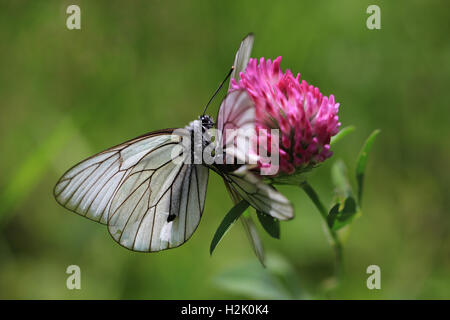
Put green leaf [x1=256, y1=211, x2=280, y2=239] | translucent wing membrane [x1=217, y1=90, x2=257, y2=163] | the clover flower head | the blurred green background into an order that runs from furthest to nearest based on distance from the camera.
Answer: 1. the blurred green background
2. green leaf [x1=256, y1=211, x2=280, y2=239]
3. the clover flower head
4. translucent wing membrane [x1=217, y1=90, x2=257, y2=163]

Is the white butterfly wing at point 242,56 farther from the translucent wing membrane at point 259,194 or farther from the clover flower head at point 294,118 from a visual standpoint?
the translucent wing membrane at point 259,194

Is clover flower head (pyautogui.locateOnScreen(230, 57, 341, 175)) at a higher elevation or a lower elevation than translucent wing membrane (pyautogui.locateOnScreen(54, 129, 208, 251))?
higher

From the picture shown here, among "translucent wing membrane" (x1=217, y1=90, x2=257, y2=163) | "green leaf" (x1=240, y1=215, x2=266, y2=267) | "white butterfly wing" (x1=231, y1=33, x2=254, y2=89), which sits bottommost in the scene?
"green leaf" (x1=240, y1=215, x2=266, y2=267)

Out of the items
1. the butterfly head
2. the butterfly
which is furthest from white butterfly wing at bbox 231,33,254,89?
the butterfly head

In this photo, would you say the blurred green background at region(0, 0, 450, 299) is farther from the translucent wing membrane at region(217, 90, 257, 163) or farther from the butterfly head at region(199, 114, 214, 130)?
the translucent wing membrane at region(217, 90, 257, 163)

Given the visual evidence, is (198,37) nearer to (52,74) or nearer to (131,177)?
(52,74)

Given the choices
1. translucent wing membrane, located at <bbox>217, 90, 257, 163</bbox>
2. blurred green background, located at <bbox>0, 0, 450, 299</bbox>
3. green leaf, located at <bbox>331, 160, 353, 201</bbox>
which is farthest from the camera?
blurred green background, located at <bbox>0, 0, 450, 299</bbox>

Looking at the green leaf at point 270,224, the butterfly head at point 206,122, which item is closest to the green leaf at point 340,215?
the green leaf at point 270,224

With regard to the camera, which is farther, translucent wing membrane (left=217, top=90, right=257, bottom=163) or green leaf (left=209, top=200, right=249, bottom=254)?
green leaf (left=209, top=200, right=249, bottom=254)
